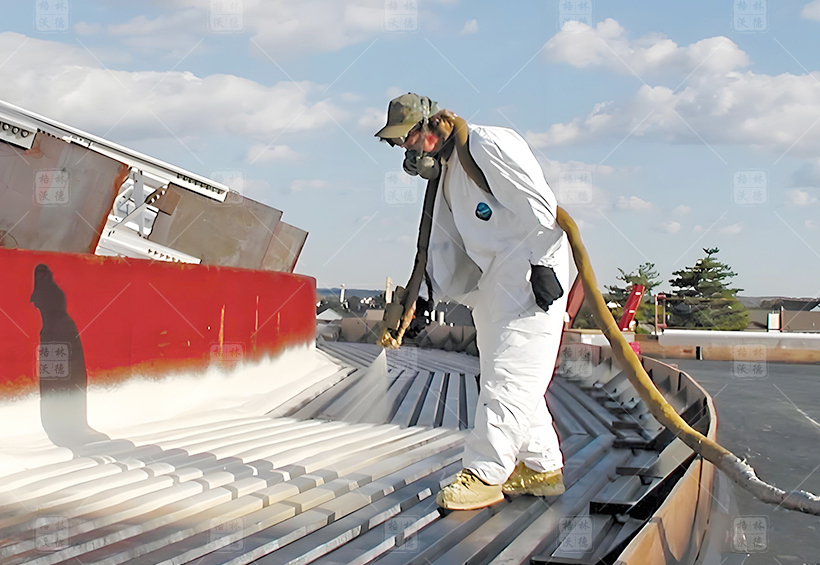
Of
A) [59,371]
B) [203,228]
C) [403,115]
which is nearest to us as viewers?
[403,115]

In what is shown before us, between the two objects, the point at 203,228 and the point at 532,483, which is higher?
the point at 203,228

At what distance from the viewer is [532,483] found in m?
3.03

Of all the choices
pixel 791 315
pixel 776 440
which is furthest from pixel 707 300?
pixel 776 440

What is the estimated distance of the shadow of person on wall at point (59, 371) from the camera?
3.61 metres

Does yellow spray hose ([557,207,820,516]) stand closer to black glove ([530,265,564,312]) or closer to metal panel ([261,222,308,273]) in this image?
black glove ([530,265,564,312])

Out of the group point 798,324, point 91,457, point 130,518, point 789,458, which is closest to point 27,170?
point 91,457

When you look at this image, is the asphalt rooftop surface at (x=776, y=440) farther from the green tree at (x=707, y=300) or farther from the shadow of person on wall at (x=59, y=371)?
the green tree at (x=707, y=300)

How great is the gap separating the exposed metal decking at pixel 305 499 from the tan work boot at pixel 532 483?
0.04 m

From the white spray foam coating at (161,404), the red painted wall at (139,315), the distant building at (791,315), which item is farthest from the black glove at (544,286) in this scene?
the distant building at (791,315)

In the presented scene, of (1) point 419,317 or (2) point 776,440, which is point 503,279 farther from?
(2) point 776,440

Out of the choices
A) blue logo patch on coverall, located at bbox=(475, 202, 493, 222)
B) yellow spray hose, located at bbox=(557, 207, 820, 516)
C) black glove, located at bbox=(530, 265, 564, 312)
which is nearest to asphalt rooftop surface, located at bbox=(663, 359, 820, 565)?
yellow spray hose, located at bbox=(557, 207, 820, 516)

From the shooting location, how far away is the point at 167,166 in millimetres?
5461

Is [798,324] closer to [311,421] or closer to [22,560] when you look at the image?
[311,421]

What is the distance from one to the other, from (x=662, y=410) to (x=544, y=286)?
2.05ft
